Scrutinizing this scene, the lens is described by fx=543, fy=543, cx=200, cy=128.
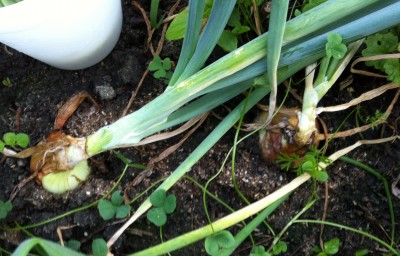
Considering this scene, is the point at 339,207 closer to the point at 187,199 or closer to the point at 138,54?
the point at 187,199

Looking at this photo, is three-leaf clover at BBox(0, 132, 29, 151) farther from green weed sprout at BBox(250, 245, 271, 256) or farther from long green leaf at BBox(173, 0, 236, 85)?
green weed sprout at BBox(250, 245, 271, 256)

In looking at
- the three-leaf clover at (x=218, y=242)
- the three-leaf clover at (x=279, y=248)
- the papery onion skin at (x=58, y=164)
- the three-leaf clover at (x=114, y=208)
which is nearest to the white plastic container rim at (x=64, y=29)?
the papery onion skin at (x=58, y=164)

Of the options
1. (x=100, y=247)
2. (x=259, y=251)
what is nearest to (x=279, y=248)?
(x=259, y=251)

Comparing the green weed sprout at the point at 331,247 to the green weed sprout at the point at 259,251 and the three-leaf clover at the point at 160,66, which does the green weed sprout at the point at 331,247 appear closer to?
the green weed sprout at the point at 259,251

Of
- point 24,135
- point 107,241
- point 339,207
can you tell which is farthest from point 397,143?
point 24,135

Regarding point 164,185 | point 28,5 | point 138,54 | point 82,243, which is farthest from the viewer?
point 138,54

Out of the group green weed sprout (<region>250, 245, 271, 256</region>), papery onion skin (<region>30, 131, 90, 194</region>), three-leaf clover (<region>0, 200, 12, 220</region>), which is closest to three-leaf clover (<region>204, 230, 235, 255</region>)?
green weed sprout (<region>250, 245, 271, 256</region>)
